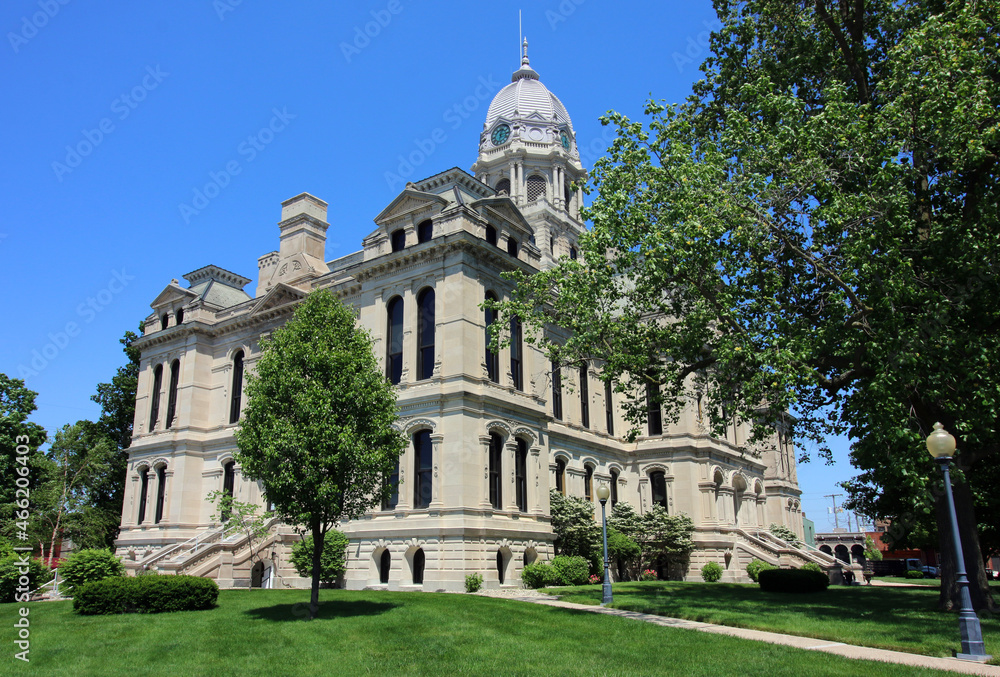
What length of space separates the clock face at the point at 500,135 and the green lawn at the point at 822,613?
145 ft

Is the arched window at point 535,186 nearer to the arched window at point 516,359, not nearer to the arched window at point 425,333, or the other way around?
the arched window at point 516,359

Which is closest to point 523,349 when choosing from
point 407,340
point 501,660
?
point 407,340

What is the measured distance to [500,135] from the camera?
208 ft

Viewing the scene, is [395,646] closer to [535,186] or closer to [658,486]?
[658,486]

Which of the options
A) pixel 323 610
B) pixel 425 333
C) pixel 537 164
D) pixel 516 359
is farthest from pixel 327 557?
pixel 537 164

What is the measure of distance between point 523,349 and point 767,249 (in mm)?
16529

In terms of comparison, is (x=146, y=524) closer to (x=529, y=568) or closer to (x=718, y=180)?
(x=529, y=568)

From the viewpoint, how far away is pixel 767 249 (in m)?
20.2

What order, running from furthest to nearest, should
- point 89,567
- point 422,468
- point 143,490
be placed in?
point 143,490
point 422,468
point 89,567

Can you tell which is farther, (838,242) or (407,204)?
(407,204)

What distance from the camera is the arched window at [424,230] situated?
33625 mm

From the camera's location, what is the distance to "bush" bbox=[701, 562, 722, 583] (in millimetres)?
38188

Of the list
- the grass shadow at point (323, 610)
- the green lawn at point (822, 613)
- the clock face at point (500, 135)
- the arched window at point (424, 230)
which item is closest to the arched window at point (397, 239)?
the arched window at point (424, 230)

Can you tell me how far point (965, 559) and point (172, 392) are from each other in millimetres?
39795
